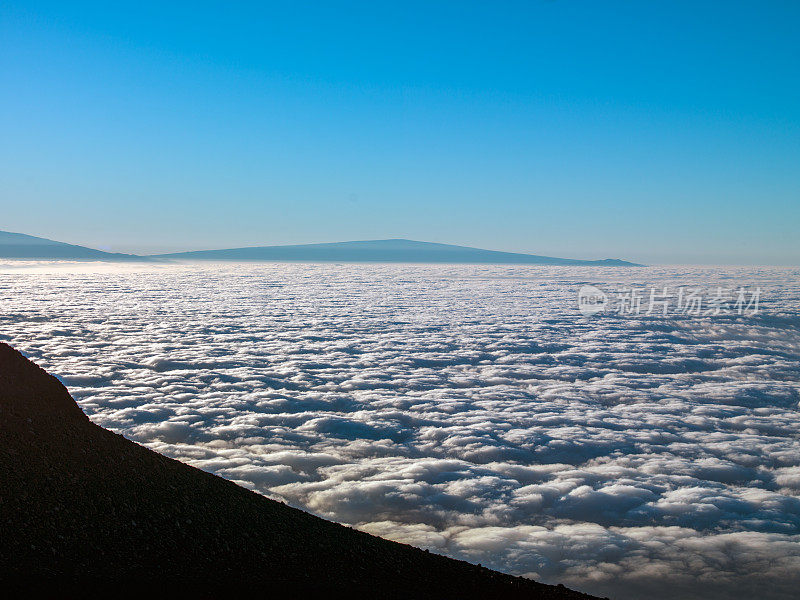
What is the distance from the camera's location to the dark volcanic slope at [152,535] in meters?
3.35

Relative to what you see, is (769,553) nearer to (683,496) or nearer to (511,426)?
(683,496)

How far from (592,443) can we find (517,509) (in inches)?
123

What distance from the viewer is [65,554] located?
339 centimetres

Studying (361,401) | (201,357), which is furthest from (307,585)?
(201,357)

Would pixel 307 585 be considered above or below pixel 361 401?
above

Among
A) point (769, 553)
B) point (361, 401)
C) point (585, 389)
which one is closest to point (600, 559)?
point (769, 553)

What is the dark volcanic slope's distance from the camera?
11.0 ft

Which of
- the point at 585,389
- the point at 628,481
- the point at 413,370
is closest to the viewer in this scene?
the point at 628,481

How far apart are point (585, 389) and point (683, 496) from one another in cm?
670

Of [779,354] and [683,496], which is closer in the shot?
[683,496]

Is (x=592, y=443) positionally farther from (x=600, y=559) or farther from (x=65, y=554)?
(x=65, y=554)

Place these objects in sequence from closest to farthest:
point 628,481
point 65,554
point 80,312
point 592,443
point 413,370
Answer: point 65,554
point 628,481
point 592,443
point 413,370
point 80,312

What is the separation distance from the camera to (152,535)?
3.85 m

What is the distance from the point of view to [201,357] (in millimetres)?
16500
